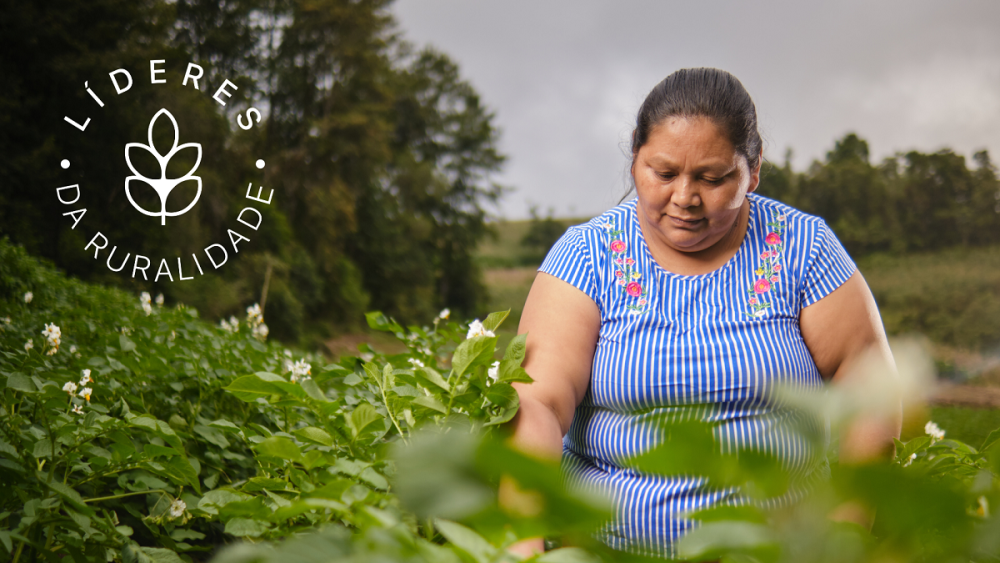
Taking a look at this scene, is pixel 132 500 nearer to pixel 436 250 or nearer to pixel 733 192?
pixel 733 192

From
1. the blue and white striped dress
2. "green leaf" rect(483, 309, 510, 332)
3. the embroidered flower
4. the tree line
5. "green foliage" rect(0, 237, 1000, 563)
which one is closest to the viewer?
"green foliage" rect(0, 237, 1000, 563)

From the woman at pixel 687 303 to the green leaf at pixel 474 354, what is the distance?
38 cm

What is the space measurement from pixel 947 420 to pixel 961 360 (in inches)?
106

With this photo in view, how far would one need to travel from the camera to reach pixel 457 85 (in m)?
30.0

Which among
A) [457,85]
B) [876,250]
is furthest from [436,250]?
[876,250]

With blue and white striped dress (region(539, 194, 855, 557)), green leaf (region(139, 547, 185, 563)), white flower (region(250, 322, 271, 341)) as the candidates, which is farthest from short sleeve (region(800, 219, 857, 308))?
white flower (region(250, 322, 271, 341))

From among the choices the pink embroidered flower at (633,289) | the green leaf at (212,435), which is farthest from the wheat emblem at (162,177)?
the pink embroidered flower at (633,289)

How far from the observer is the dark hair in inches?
52.9

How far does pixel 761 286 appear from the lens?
1.34 m

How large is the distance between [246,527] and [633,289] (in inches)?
35.6

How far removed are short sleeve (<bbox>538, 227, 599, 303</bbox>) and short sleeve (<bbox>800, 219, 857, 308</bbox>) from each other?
0.44 meters

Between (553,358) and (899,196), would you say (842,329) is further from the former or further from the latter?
(899,196)

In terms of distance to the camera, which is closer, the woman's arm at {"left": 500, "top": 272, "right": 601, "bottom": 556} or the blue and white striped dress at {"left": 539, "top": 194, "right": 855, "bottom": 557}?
the woman's arm at {"left": 500, "top": 272, "right": 601, "bottom": 556}

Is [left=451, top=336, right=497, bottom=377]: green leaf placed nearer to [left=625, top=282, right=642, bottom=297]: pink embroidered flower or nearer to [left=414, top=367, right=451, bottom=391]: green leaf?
[left=414, top=367, right=451, bottom=391]: green leaf
